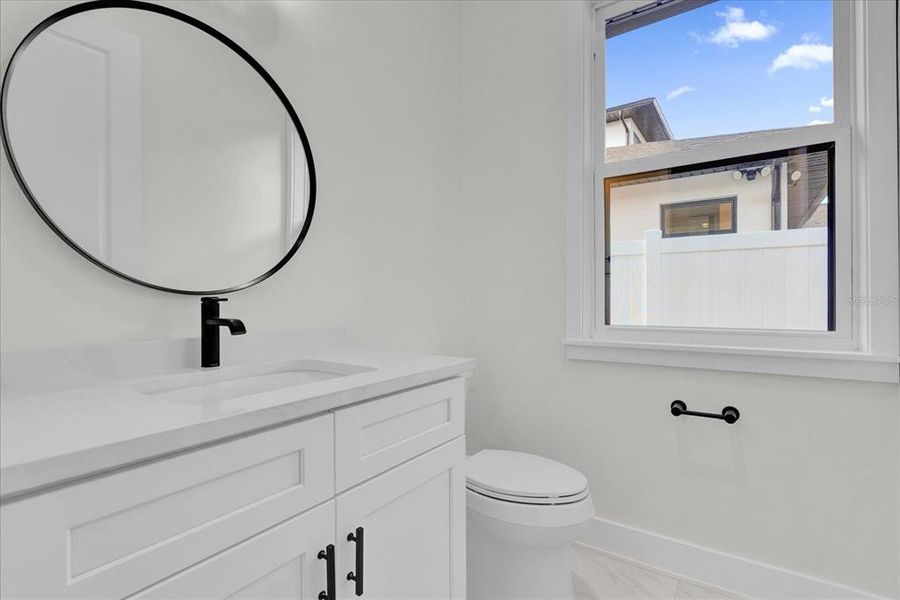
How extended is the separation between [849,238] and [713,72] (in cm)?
72

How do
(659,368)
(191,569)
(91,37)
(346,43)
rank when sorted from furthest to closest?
(659,368)
(346,43)
(91,37)
(191,569)

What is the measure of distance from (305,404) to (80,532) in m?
0.31

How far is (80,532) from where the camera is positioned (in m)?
0.54

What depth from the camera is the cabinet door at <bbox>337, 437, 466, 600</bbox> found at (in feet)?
2.87

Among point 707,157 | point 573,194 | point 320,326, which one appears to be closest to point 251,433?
point 320,326

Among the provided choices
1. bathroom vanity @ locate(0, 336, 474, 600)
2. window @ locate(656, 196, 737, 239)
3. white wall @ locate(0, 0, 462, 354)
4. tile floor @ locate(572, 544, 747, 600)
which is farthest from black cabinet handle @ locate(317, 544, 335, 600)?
window @ locate(656, 196, 737, 239)

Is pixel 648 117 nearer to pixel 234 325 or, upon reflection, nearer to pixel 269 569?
pixel 234 325

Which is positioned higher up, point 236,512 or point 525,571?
point 236,512

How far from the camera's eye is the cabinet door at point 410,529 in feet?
2.87

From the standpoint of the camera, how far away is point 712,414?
161 cm

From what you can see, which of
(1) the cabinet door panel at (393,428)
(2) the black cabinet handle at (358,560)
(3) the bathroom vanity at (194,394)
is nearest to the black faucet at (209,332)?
(3) the bathroom vanity at (194,394)

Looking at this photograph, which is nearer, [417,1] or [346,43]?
[346,43]

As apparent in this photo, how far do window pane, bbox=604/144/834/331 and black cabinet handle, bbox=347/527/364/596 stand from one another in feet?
4.38

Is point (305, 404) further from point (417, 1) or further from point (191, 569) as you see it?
point (417, 1)
